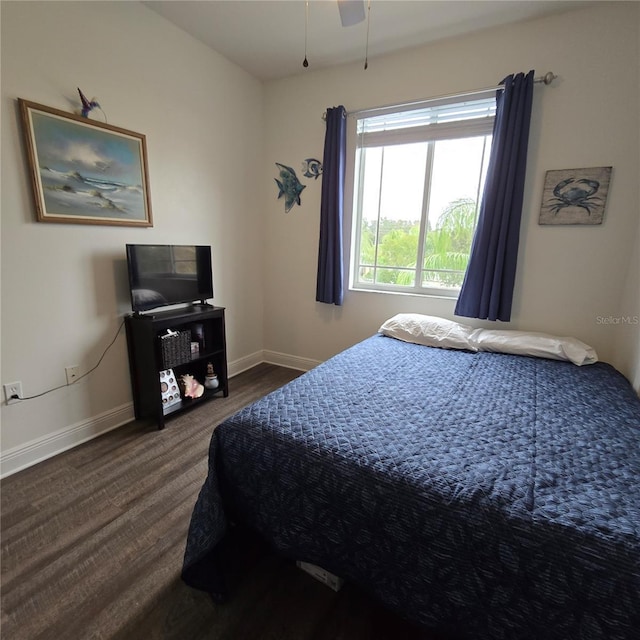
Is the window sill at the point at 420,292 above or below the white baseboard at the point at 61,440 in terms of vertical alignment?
above

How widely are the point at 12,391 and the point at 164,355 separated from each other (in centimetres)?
76

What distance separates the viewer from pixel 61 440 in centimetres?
197

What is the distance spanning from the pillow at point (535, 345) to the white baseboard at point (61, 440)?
248 centimetres

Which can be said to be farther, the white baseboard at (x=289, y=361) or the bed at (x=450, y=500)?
the white baseboard at (x=289, y=361)

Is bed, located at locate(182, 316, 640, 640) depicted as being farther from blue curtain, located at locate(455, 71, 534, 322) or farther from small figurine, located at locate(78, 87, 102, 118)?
small figurine, located at locate(78, 87, 102, 118)

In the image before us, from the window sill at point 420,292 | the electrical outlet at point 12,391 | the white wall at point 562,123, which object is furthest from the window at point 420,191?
the electrical outlet at point 12,391

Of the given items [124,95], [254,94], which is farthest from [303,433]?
[254,94]

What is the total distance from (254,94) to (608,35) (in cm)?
260

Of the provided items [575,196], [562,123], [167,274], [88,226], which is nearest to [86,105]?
[88,226]

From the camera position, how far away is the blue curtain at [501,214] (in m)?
2.16

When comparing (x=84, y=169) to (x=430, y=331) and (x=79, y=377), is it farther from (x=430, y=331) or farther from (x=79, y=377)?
(x=430, y=331)

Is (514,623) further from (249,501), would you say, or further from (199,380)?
(199,380)

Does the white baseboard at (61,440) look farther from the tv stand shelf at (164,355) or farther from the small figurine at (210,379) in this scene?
the small figurine at (210,379)

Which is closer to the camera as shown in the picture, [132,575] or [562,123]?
[132,575]
